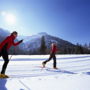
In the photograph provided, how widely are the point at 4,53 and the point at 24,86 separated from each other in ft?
7.20

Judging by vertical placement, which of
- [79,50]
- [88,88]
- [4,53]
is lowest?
[79,50]

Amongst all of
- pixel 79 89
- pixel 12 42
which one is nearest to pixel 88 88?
pixel 79 89

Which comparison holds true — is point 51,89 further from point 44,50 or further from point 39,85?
point 44,50

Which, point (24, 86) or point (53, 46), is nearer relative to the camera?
point (24, 86)

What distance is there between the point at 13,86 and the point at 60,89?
1.31 m

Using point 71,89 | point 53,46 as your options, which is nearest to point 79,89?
point 71,89

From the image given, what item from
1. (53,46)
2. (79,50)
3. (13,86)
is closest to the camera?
(13,86)

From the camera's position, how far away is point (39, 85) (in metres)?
4.52

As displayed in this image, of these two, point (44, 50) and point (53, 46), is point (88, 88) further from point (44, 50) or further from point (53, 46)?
point (44, 50)

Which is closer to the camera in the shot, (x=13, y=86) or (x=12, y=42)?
(x=13, y=86)

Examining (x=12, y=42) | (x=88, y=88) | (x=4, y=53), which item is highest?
(x=12, y=42)

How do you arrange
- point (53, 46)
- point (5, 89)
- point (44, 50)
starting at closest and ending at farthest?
point (5, 89), point (53, 46), point (44, 50)

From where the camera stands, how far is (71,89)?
418 centimetres

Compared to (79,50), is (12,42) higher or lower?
higher
